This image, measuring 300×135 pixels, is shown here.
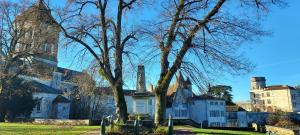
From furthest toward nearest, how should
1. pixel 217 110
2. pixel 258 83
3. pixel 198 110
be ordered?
pixel 258 83, pixel 217 110, pixel 198 110

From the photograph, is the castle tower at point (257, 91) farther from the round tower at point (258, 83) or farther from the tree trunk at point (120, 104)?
the tree trunk at point (120, 104)

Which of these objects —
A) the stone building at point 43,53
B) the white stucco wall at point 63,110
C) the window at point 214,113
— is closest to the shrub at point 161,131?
the stone building at point 43,53

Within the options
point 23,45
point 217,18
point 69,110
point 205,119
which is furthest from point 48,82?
point 217,18

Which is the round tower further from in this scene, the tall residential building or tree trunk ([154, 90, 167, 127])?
tree trunk ([154, 90, 167, 127])

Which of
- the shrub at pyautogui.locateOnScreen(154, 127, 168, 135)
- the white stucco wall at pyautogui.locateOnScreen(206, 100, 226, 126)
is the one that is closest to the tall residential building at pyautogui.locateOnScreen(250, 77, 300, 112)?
the white stucco wall at pyautogui.locateOnScreen(206, 100, 226, 126)

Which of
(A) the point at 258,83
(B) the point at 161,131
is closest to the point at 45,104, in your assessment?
(B) the point at 161,131

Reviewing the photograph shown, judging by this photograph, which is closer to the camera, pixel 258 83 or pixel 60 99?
pixel 60 99

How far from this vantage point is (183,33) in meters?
19.0

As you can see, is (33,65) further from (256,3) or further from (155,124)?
(256,3)

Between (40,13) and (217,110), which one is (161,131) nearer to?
(40,13)

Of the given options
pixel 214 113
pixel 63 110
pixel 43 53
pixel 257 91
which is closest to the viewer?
pixel 43 53

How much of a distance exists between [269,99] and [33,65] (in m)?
112

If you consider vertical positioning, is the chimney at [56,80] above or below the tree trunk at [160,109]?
above

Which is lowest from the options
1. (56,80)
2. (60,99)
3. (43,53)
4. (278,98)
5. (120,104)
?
(120,104)
